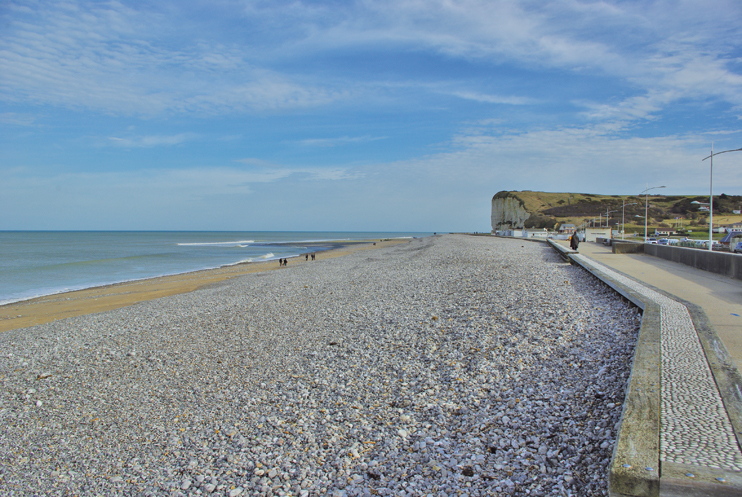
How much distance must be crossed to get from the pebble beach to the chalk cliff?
10822 centimetres

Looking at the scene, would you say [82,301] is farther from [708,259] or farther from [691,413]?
[708,259]

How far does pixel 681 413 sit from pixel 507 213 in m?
124

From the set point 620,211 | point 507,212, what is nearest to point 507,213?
point 507,212

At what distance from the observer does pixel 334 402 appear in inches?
226

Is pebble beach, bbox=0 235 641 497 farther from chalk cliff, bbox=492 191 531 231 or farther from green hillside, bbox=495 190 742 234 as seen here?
chalk cliff, bbox=492 191 531 231

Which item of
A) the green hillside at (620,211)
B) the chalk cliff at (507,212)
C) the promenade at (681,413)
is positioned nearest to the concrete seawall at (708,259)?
the promenade at (681,413)

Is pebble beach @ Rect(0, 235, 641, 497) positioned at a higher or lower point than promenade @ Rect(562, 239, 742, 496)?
lower

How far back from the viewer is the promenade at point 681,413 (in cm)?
267

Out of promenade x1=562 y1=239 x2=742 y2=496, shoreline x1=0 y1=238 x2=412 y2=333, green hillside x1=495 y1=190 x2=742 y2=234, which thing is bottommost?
shoreline x1=0 y1=238 x2=412 y2=333

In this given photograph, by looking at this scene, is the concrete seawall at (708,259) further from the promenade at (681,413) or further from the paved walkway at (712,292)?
the promenade at (681,413)

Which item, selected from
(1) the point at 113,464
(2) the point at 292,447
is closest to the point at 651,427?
(2) the point at 292,447

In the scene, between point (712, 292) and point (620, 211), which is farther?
point (620, 211)

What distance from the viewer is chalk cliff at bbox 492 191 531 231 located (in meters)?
114

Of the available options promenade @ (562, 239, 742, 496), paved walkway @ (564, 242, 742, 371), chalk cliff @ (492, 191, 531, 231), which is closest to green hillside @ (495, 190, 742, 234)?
chalk cliff @ (492, 191, 531, 231)
